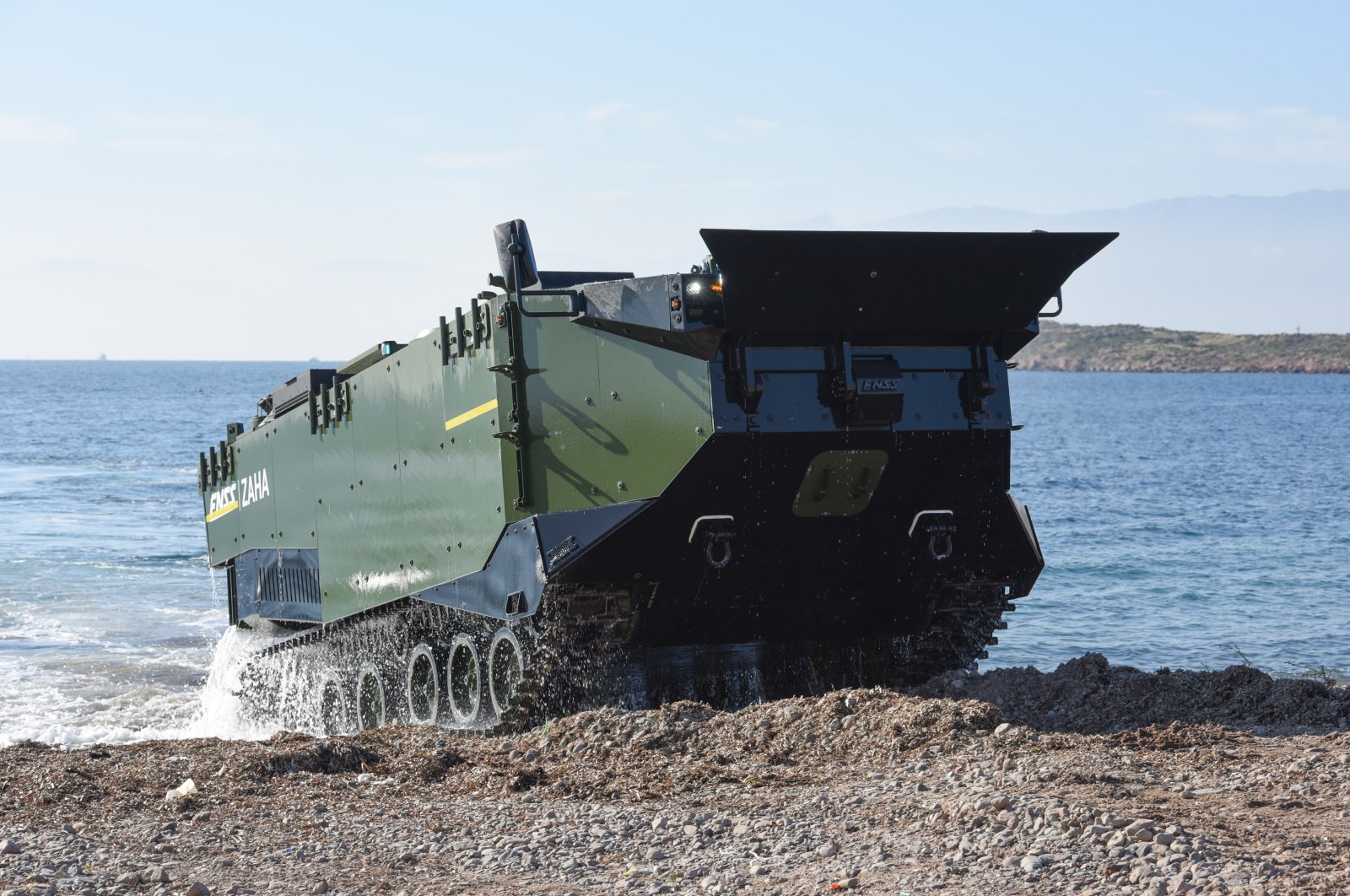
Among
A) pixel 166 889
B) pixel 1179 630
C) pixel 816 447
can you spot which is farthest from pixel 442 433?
pixel 1179 630

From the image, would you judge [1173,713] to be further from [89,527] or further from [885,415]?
[89,527]

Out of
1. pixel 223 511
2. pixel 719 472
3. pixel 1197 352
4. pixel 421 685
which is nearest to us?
pixel 719 472

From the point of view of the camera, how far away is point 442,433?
10250mm

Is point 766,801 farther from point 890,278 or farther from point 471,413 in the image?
point 471,413

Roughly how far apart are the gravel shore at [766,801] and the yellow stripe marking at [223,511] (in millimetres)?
5153

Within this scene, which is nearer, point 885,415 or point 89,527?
point 885,415

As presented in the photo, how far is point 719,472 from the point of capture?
8539 mm

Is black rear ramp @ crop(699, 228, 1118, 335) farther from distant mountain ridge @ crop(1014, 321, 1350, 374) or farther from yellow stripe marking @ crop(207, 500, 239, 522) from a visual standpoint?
distant mountain ridge @ crop(1014, 321, 1350, 374)

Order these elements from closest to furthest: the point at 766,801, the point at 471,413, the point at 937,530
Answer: the point at 766,801, the point at 937,530, the point at 471,413

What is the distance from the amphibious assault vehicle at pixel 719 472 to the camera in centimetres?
839

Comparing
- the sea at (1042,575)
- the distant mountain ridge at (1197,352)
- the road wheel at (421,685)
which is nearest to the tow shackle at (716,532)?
the road wheel at (421,685)

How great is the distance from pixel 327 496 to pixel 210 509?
428cm

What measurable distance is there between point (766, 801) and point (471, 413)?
140 inches

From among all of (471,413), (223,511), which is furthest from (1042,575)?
(471,413)
